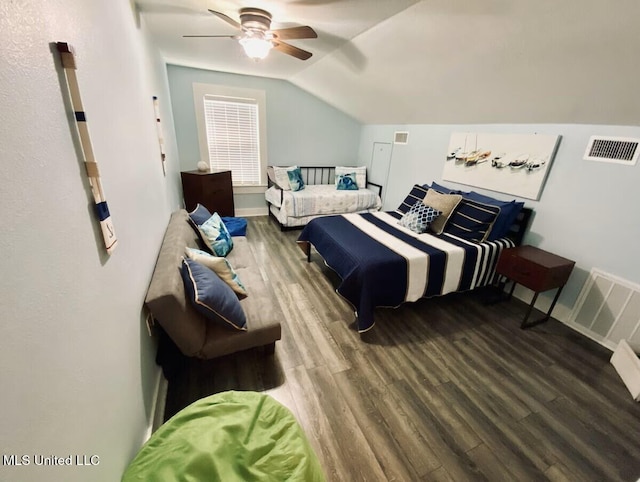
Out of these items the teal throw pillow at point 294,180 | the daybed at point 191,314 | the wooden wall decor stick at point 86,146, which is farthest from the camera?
the teal throw pillow at point 294,180

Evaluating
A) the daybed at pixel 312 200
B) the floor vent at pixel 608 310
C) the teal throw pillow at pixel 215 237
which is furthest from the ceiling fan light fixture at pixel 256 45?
the floor vent at pixel 608 310

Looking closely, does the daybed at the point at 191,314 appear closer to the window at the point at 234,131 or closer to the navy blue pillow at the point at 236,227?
the navy blue pillow at the point at 236,227

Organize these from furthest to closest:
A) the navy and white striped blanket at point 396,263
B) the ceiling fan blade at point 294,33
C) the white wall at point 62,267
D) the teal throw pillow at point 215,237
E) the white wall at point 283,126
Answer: the white wall at point 283,126, the teal throw pillow at point 215,237, the navy and white striped blanket at point 396,263, the ceiling fan blade at point 294,33, the white wall at point 62,267

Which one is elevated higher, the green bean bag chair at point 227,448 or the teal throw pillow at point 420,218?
the teal throw pillow at point 420,218

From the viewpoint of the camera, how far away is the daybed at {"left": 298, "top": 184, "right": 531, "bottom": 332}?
2.10m

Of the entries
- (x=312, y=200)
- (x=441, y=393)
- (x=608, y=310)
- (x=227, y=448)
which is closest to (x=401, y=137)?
(x=312, y=200)

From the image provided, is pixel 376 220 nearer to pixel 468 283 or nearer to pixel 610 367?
pixel 468 283

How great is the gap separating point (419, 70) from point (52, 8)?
2.57m

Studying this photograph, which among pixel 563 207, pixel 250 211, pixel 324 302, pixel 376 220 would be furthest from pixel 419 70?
pixel 250 211

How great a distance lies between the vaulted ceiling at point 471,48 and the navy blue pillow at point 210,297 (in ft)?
6.00

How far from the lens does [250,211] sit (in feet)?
15.5

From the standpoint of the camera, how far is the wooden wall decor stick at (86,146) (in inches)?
27.5

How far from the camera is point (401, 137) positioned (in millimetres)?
4004

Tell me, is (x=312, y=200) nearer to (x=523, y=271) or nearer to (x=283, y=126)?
(x=283, y=126)
